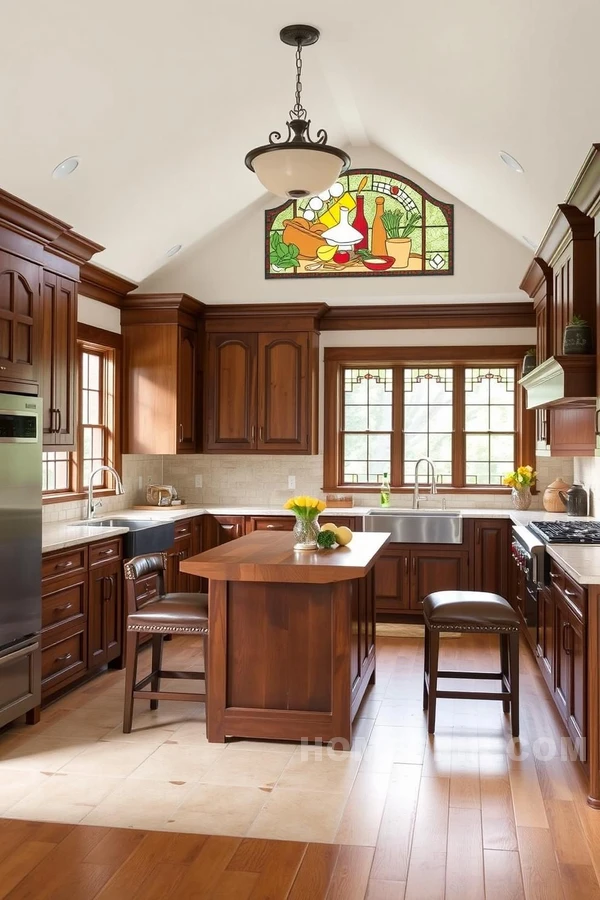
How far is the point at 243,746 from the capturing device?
4.41 meters

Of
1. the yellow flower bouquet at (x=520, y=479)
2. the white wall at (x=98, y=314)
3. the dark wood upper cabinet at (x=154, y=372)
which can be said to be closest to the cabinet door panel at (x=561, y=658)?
the yellow flower bouquet at (x=520, y=479)

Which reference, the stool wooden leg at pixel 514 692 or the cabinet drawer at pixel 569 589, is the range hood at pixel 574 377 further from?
the stool wooden leg at pixel 514 692

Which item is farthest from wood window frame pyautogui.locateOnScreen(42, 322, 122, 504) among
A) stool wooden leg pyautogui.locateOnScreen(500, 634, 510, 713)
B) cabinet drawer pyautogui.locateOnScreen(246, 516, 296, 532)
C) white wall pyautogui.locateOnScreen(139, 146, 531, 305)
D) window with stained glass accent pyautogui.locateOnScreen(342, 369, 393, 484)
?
Answer: stool wooden leg pyautogui.locateOnScreen(500, 634, 510, 713)

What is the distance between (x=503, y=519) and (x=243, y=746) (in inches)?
140

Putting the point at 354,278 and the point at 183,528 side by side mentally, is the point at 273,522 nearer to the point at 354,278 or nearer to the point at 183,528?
the point at 183,528

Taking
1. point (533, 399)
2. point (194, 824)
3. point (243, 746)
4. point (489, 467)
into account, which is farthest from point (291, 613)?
point (489, 467)

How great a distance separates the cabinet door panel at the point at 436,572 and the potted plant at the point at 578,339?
2713 millimetres

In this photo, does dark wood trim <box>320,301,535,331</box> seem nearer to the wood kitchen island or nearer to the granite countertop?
the granite countertop

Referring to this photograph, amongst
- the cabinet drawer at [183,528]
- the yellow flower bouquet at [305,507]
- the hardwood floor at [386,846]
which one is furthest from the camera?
the cabinet drawer at [183,528]

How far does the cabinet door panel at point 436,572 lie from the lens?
7.29 meters

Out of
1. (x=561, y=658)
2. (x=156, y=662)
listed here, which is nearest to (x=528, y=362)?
(x=561, y=658)

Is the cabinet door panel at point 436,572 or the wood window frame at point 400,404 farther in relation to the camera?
the wood window frame at point 400,404

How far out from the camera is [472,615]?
468 cm

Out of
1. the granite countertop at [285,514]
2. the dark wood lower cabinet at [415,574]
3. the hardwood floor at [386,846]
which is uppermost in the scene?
the granite countertop at [285,514]
